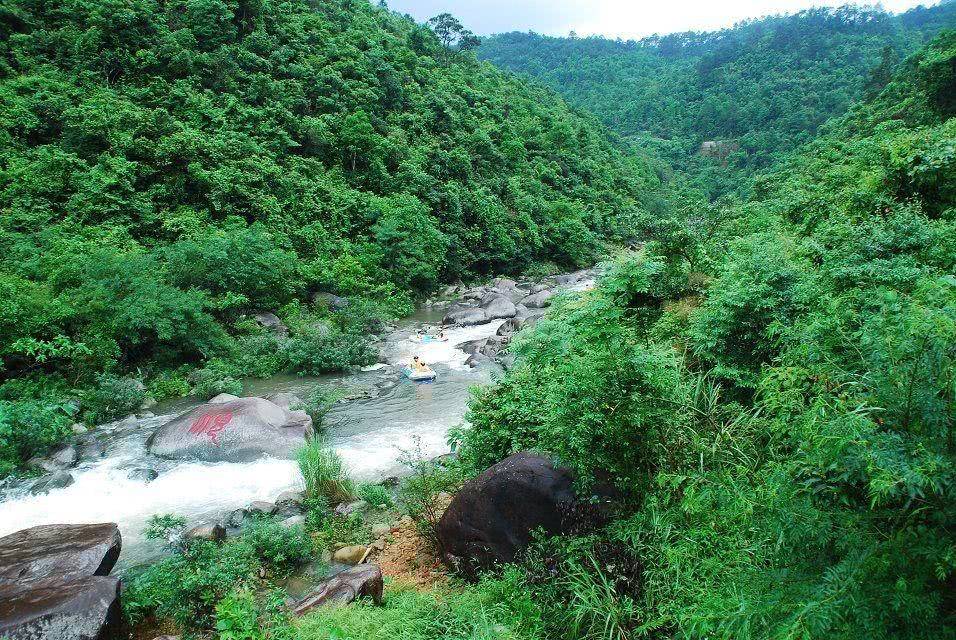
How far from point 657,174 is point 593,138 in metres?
9.91

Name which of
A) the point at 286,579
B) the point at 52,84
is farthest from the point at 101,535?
the point at 52,84

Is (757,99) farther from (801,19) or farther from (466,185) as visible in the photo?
(466,185)

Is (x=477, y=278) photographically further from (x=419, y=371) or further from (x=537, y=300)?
(x=419, y=371)

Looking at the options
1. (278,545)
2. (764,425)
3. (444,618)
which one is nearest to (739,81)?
(764,425)

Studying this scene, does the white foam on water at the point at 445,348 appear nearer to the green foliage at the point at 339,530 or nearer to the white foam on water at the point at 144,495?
the white foam on water at the point at 144,495

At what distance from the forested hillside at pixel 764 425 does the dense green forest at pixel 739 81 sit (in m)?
40.6

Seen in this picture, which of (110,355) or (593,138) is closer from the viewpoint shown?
(110,355)

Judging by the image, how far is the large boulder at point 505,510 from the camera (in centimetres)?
508

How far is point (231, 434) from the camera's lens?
9828mm

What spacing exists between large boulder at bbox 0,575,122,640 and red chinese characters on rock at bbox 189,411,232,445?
14.1 ft

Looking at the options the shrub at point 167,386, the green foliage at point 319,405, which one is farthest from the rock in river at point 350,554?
the shrub at point 167,386

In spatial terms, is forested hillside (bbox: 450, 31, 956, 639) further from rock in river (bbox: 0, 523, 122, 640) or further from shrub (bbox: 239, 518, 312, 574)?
rock in river (bbox: 0, 523, 122, 640)

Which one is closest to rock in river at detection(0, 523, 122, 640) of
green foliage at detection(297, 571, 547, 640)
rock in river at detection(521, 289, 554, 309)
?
green foliage at detection(297, 571, 547, 640)

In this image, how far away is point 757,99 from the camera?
193 feet
